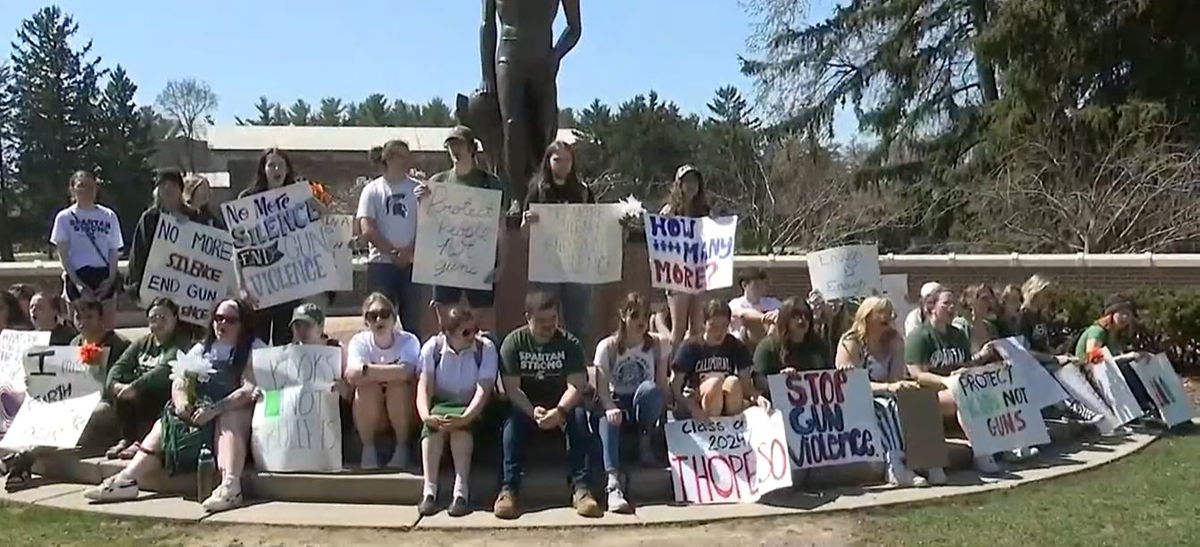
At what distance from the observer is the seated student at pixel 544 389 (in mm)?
7102

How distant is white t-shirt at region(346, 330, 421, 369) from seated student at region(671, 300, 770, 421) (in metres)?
1.63

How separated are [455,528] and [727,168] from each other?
34.0m

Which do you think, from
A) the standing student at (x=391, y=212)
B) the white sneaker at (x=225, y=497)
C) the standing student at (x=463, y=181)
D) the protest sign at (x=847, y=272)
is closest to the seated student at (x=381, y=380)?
the standing student at (x=463, y=181)

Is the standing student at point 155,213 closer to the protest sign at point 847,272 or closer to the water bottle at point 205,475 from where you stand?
the water bottle at point 205,475

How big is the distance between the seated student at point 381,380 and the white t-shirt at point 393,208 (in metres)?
0.89

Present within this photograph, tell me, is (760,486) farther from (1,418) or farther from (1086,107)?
(1086,107)

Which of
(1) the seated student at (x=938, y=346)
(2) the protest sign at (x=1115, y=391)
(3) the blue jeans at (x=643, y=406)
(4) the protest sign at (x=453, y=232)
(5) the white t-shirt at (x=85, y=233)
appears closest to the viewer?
(3) the blue jeans at (x=643, y=406)

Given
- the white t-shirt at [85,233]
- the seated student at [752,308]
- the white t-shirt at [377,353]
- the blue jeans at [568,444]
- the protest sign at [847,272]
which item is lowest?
the blue jeans at [568,444]

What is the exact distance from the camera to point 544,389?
7.29 metres

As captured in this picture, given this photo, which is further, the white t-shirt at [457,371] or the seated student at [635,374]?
the seated student at [635,374]

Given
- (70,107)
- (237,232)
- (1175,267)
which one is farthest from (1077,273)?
(70,107)

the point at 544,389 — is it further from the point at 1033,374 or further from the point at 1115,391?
the point at 1115,391

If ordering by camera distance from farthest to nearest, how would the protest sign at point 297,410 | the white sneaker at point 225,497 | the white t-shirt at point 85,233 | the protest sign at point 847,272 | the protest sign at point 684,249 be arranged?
the protest sign at point 847,272
the white t-shirt at point 85,233
the protest sign at point 684,249
the protest sign at point 297,410
the white sneaker at point 225,497

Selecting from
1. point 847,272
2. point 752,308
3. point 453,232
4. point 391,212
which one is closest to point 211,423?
point 391,212
